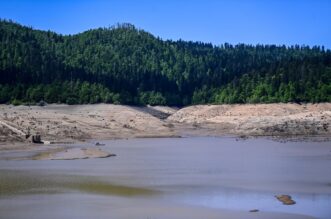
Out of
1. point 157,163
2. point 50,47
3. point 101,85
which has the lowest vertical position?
point 157,163

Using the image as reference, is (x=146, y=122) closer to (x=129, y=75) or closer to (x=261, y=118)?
(x=261, y=118)

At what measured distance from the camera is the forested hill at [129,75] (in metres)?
112

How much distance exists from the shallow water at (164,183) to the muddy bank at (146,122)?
21.8 metres

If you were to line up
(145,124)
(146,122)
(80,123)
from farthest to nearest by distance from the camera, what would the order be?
(146,122), (145,124), (80,123)

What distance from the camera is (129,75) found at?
546 ft

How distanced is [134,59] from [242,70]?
1780 inches

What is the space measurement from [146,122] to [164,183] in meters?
66.4

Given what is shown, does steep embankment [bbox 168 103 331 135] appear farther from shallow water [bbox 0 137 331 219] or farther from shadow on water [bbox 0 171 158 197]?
shadow on water [bbox 0 171 158 197]

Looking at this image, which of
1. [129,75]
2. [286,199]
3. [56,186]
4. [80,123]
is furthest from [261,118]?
[129,75]

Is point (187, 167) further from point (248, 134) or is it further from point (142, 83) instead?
point (142, 83)

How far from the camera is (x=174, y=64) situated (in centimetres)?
19325

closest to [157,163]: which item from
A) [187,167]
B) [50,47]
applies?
[187,167]

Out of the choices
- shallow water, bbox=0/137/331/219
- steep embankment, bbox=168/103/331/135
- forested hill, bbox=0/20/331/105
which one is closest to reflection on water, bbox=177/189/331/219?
shallow water, bbox=0/137/331/219

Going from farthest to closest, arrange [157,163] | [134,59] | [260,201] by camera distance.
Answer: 1. [134,59]
2. [157,163]
3. [260,201]
